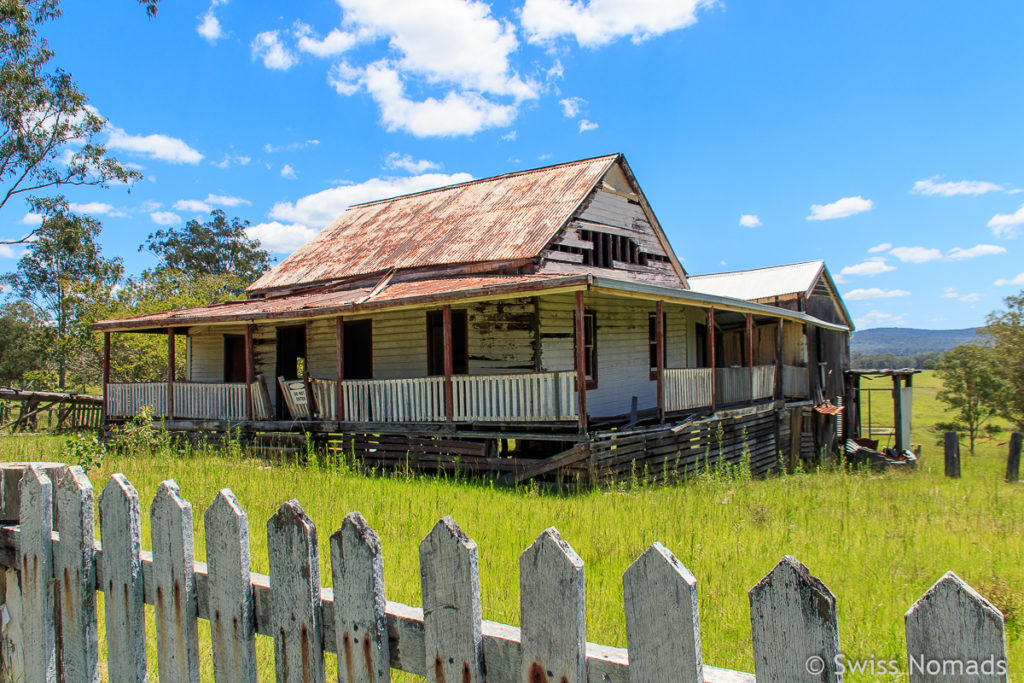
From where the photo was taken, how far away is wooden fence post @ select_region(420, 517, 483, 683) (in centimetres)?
171

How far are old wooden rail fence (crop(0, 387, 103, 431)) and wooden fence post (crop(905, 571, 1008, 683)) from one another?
1076 inches

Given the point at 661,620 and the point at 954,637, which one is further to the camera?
the point at 661,620

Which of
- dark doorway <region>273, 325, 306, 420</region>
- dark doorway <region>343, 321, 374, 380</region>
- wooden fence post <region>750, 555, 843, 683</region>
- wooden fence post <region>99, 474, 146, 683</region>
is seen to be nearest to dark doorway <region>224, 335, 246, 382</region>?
dark doorway <region>273, 325, 306, 420</region>

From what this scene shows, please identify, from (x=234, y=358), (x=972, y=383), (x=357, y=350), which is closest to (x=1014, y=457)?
(x=357, y=350)

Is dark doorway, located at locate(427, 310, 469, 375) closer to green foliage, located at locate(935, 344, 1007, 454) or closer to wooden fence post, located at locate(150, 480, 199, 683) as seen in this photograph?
wooden fence post, located at locate(150, 480, 199, 683)

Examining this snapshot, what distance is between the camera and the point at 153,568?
93.2 inches

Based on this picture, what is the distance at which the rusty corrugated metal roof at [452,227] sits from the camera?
56.4ft

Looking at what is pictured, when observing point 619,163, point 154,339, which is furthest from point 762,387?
point 154,339

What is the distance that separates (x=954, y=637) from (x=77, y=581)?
2.91 m

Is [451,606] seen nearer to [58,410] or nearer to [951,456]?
[951,456]

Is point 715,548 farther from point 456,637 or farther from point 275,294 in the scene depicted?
point 275,294

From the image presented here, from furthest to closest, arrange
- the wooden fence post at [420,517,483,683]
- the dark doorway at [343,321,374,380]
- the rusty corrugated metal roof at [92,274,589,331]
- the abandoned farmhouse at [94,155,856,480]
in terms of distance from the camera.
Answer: the dark doorway at [343,321,374,380] → the abandoned farmhouse at [94,155,856,480] → the rusty corrugated metal roof at [92,274,589,331] → the wooden fence post at [420,517,483,683]

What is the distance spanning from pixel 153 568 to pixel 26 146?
3497 cm

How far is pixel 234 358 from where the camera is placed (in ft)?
69.3
